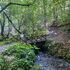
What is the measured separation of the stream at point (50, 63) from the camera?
17.5 meters

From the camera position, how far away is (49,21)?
39.0 metres

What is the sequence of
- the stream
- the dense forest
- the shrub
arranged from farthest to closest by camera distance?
the stream
the shrub
the dense forest

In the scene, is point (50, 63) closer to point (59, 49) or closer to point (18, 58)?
point (59, 49)

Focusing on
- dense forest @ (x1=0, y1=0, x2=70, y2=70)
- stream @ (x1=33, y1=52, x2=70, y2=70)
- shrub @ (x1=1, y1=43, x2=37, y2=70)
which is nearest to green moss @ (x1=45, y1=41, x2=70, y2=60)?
dense forest @ (x1=0, y1=0, x2=70, y2=70)

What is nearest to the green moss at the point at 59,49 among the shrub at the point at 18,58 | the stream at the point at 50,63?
the stream at the point at 50,63

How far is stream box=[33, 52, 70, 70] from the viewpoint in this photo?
17.5 meters

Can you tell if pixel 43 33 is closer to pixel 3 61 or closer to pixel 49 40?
pixel 49 40

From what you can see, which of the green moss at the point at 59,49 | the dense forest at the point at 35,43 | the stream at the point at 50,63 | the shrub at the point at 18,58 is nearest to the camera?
the dense forest at the point at 35,43

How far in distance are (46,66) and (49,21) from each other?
2188 centimetres

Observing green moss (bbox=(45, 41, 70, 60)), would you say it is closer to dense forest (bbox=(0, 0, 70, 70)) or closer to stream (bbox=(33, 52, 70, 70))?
dense forest (bbox=(0, 0, 70, 70))

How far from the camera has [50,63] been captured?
19.1m

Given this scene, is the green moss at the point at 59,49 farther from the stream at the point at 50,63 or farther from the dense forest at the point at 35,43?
the stream at the point at 50,63

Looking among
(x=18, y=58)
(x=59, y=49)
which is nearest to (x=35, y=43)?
(x=59, y=49)

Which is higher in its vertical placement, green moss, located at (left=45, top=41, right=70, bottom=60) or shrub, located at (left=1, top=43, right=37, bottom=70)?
shrub, located at (left=1, top=43, right=37, bottom=70)
